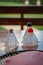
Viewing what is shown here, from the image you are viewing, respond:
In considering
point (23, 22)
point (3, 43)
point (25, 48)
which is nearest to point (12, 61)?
point (25, 48)

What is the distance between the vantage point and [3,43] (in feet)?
5.42

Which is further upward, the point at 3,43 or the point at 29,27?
the point at 29,27

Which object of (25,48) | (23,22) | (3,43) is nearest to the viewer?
(25,48)

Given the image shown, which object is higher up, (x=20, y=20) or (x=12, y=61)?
(x=12, y=61)

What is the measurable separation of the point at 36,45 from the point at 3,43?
27 centimetres

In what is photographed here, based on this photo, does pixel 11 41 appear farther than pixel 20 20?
No

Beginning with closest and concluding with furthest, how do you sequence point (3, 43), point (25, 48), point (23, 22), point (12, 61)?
point (12, 61), point (25, 48), point (3, 43), point (23, 22)

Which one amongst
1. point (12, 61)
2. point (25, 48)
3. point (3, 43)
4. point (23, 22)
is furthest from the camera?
point (23, 22)

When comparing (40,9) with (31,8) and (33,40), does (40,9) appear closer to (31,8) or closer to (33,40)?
(31,8)

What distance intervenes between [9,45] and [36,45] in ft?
0.68

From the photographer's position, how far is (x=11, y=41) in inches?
61.3

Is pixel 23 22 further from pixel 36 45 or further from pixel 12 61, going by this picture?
pixel 12 61

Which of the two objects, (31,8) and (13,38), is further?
(31,8)

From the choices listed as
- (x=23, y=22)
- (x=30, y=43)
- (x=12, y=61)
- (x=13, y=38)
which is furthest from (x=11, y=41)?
(x=23, y=22)
